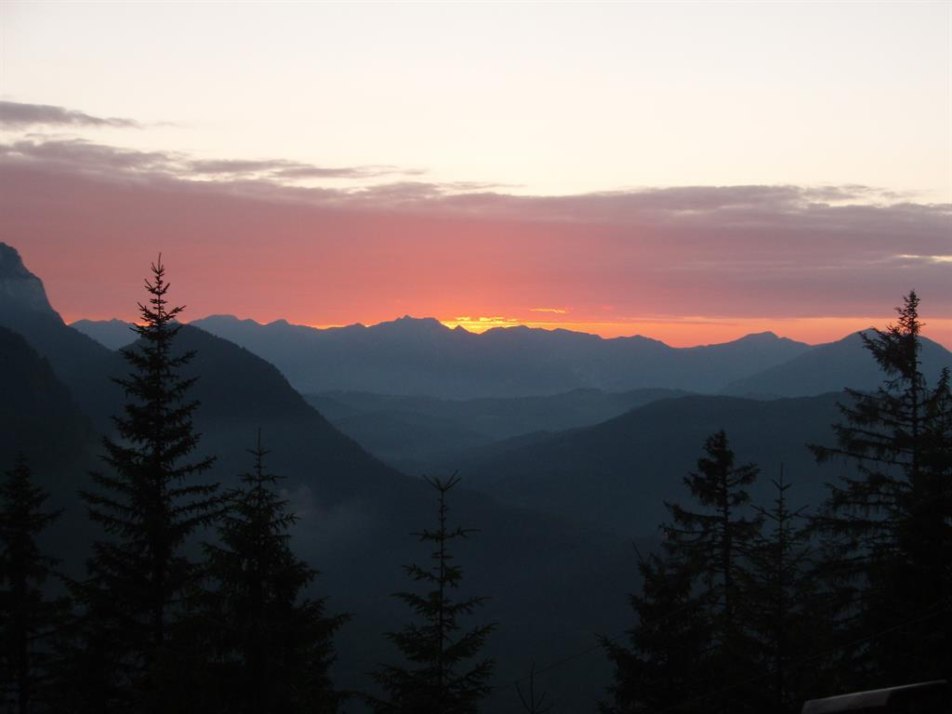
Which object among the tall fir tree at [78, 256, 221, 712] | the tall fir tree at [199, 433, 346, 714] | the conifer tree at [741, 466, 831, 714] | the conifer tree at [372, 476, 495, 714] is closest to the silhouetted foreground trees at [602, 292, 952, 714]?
the conifer tree at [741, 466, 831, 714]

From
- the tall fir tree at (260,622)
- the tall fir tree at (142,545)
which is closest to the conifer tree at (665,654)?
the tall fir tree at (260,622)

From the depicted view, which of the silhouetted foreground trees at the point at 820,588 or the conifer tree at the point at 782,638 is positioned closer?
the conifer tree at the point at 782,638

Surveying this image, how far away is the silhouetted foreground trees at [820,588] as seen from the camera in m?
18.7

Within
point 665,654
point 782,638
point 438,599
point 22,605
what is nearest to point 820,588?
point 665,654

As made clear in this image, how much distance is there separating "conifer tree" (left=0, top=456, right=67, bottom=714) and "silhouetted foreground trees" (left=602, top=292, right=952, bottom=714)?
15.2m

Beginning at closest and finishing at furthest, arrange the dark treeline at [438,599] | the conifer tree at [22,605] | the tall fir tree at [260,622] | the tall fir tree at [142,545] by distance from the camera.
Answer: the tall fir tree at [260,622]
the dark treeline at [438,599]
the tall fir tree at [142,545]
the conifer tree at [22,605]

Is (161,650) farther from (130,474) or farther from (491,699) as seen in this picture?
(491,699)

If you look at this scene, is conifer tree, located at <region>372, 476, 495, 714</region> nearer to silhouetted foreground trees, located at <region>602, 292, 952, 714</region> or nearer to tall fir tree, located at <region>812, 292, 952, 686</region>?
silhouetted foreground trees, located at <region>602, 292, 952, 714</region>

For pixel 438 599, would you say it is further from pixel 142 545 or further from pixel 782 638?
pixel 142 545

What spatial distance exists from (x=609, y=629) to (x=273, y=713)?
158089 millimetres

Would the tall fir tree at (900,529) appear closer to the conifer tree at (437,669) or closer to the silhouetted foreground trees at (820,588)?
the silhouetted foreground trees at (820,588)

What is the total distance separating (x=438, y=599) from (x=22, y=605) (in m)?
13.6

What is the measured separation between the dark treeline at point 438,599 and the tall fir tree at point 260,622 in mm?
37

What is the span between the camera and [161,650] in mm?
17188
